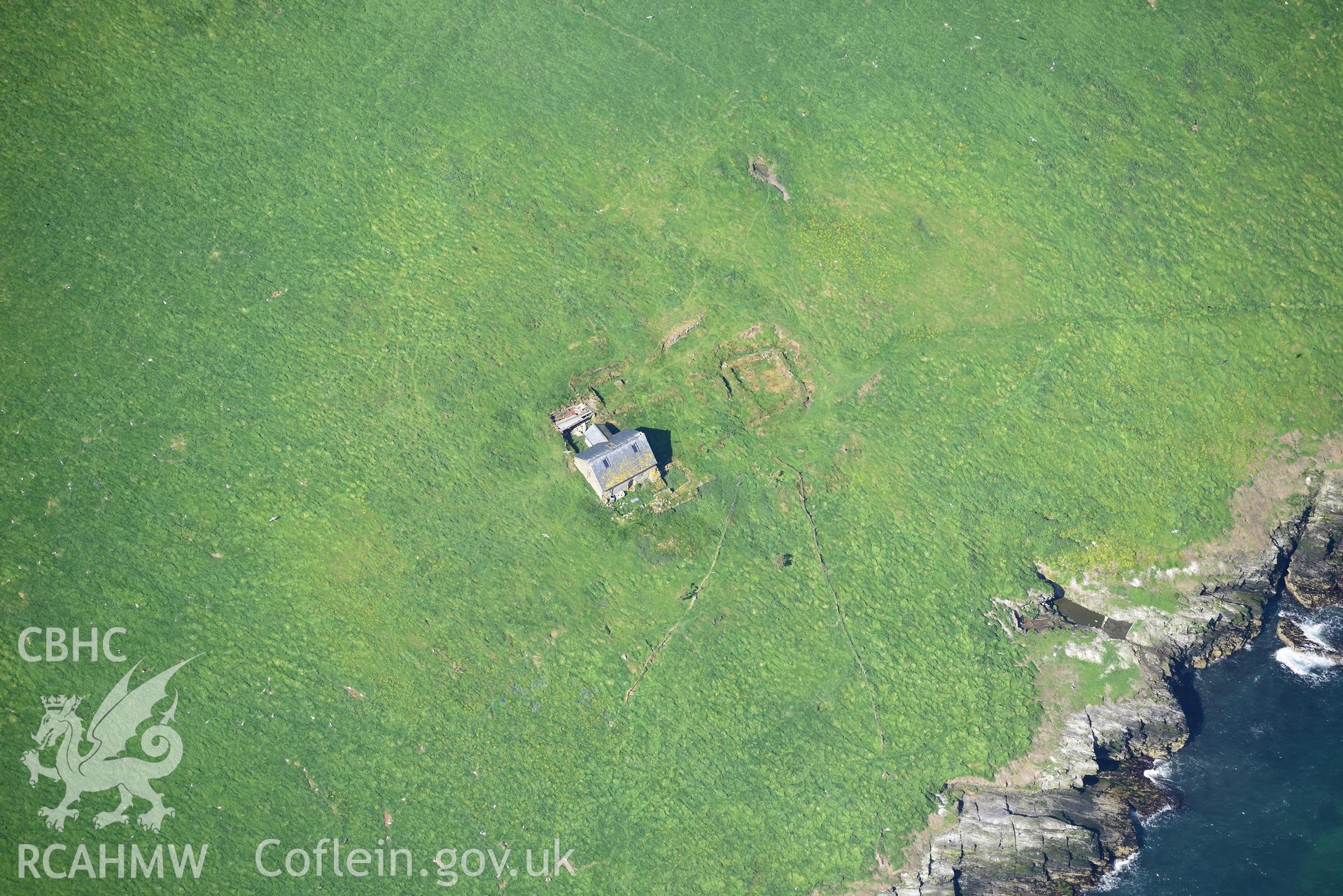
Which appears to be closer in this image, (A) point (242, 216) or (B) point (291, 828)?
(B) point (291, 828)

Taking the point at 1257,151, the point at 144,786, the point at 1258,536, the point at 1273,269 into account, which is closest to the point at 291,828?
the point at 144,786

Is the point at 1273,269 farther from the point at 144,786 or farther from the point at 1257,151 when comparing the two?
the point at 144,786

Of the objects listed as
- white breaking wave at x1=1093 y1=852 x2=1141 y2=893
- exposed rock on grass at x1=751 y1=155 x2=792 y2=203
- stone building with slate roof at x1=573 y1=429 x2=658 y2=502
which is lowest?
white breaking wave at x1=1093 y1=852 x2=1141 y2=893

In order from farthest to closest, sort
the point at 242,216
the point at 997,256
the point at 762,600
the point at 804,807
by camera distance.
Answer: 1. the point at 997,256
2. the point at 242,216
3. the point at 762,600
4. the point at 804,807

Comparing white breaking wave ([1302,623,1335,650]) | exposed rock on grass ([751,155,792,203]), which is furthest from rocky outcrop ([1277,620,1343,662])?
exposed rock on grass ([751,155,792,203])

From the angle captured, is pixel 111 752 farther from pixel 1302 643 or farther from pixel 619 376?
pixel 1302 643

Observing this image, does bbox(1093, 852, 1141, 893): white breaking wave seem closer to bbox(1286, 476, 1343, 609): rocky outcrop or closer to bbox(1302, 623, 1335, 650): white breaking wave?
bbox(1302, 623, 1335, 650): white breaking wave
